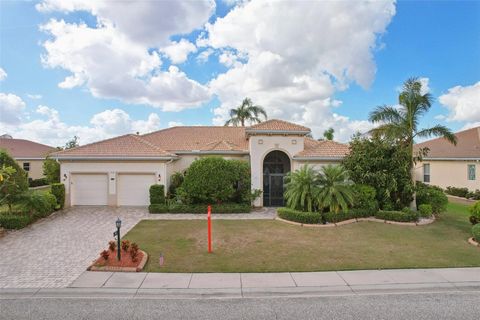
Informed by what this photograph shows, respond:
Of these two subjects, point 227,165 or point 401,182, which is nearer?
point 401,182

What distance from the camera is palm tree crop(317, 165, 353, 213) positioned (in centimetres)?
1450

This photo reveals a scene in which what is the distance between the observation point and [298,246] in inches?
431

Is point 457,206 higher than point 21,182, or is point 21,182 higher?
point 21,182

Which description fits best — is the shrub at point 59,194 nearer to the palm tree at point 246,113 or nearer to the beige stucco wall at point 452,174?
the palm tree at point 246,113

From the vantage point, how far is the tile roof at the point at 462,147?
24.4 meters

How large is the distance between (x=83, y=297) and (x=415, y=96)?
18144 mm

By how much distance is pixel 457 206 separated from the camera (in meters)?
20.2

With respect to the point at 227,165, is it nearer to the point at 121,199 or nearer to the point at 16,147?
the point at 121,199

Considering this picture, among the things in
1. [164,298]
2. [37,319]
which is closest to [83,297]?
[37,319]

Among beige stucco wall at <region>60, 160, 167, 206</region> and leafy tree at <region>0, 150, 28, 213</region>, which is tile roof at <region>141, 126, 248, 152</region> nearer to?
beige stucco wall at <region>60, 160, 167, 206</region>

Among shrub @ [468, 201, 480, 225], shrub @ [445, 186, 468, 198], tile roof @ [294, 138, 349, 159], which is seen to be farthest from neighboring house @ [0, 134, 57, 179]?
shrub @ [445, 186, 468, 198]

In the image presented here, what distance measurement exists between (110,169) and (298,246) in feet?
45.1

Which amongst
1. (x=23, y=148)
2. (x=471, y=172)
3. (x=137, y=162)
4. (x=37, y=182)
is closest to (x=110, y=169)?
(x=137, y=162)

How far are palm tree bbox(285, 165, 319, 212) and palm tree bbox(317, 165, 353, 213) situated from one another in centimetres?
37
